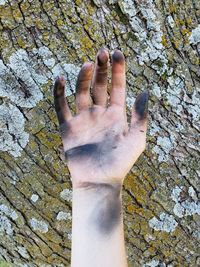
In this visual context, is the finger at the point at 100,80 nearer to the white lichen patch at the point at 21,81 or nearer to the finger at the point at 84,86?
the finger at the point at 84,86

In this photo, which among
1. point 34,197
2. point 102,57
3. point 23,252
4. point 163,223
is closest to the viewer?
point 102,57

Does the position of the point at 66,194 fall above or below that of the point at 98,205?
above

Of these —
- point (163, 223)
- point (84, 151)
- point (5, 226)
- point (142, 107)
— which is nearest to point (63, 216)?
point (5, 226)

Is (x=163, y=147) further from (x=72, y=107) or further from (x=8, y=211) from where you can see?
(x=8, y=211)

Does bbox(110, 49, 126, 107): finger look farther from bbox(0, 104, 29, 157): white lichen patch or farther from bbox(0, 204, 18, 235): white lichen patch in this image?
bbox(0, 204, 18, 235): white lichen patch

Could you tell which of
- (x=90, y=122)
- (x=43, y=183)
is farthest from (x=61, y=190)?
(x=90, y=122)

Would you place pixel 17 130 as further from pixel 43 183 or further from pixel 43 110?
pixel 43 183

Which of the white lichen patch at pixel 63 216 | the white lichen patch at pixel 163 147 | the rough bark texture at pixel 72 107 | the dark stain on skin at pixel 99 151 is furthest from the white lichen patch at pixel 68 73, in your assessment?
the white lichen patch at pixel 63 216
